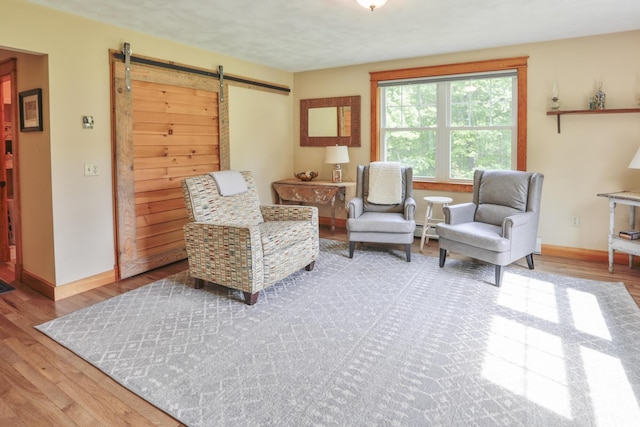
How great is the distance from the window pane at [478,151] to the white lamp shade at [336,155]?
52.7 inches

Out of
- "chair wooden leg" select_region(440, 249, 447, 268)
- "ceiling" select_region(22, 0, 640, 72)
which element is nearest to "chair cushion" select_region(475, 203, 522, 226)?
"chair wooden leg" select_region(440, 249, 447, 268)

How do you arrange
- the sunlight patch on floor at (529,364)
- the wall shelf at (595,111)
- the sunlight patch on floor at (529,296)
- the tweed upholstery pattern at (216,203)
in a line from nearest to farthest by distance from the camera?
the sunlight patch on floor at (529,364) < the sunlight patch on floor at (529,296) < the tweed upholstery pattern at (216,203) < the wall shelf at (595,111)

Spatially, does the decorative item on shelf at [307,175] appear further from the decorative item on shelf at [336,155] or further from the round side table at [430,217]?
the round side table at [430,217]

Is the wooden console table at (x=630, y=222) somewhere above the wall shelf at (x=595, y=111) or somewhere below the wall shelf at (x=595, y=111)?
below

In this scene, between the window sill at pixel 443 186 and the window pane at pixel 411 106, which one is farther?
the window pane at pixel 411 106

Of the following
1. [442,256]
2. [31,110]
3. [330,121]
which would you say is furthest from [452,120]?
[31,110]

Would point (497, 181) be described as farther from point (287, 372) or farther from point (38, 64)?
point (38, 64)

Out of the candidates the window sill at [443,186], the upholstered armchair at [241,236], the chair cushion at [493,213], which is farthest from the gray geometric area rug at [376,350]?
the window sill at [443,186]

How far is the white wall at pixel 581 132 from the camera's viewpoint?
388cm

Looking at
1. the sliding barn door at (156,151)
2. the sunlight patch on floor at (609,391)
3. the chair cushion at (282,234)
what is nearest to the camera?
the sunlight patch on floor at (609,391)

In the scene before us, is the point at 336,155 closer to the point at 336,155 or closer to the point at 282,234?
the point at 336,155

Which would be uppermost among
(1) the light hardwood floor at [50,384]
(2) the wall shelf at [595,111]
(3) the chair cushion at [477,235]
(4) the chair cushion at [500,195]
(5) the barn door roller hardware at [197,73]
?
(5) the barn door roller hardware at [197,73]

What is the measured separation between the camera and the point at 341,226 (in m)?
5.74

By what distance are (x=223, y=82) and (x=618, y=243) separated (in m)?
4.32
